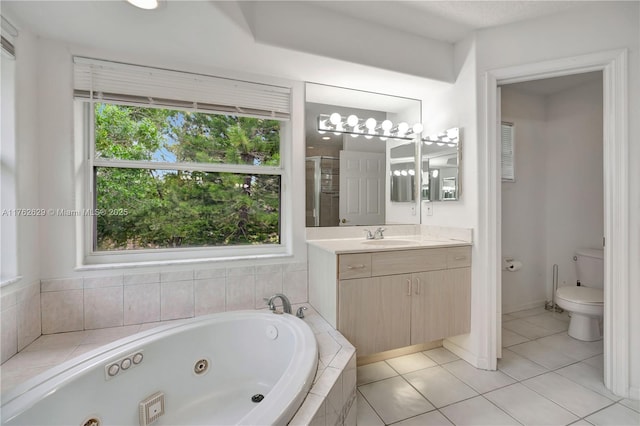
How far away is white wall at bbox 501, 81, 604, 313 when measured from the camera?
274 cm

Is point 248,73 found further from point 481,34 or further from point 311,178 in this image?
point 481,34

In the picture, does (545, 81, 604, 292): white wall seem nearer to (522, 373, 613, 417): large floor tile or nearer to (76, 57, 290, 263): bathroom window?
(522, 373, 613, 417): large floor tile

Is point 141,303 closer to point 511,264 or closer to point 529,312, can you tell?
point 511,264

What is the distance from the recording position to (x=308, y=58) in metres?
1.80

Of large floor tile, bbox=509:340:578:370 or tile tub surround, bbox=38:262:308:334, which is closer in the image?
tile tub surround, bbox=38:262:308:334

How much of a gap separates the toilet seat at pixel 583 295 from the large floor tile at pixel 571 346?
353 millimetres

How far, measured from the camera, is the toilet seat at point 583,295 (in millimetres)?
2199

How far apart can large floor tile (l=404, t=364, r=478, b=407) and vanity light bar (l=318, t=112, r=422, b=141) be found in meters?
1.89

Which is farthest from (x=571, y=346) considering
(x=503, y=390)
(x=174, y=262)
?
(x=174, y=262)

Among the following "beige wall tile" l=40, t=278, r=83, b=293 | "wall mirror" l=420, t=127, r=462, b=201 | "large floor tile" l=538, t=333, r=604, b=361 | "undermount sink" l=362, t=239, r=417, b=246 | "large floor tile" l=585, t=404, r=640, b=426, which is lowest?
"large floor tile" l=585, t=404, r=640, b=426

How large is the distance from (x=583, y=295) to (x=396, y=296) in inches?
71.4

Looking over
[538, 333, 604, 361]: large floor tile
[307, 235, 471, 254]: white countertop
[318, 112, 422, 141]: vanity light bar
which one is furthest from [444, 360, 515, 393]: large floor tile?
[318, 112, 422, 141]: vanity light bar

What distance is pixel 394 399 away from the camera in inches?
65.4

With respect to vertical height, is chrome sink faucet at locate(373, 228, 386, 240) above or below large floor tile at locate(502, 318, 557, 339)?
above
